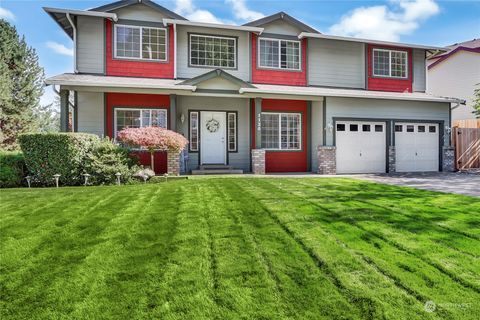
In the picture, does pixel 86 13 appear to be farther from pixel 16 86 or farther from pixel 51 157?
pixel 16 86

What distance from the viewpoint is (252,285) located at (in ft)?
9.70

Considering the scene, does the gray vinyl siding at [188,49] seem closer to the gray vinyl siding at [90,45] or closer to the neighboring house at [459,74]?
the gray vinyl siding at [90,45]

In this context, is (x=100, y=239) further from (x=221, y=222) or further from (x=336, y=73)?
(x=336, y=73)

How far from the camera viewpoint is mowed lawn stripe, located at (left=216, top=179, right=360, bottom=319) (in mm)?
2590

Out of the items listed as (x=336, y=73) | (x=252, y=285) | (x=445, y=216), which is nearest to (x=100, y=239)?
(x=252, y=285)

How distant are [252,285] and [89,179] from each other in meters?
7.67

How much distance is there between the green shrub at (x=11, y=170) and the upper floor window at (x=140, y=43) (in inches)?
229

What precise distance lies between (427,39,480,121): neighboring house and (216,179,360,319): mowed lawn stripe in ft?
72.6

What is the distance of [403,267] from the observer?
3.31 metres

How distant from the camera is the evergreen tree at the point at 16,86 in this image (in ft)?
71.3

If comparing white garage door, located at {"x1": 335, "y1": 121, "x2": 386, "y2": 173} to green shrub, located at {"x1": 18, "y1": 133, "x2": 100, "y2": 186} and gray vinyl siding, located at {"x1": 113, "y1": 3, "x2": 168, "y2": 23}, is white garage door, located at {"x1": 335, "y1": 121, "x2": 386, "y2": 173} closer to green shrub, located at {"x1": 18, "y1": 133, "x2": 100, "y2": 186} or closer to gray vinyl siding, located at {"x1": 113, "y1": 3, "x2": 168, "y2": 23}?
gray vinyl siding, located at {"x1": 113, "y1": 3, "x2": 168, "y2": 23}

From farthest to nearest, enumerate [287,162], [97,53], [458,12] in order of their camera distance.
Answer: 1. [458,12]
2. [287,162]
3. [97,53]

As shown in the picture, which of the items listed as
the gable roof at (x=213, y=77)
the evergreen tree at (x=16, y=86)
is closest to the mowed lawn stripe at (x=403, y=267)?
the gable roof at (x=213, y=77)

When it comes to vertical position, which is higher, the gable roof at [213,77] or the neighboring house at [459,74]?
the neighboring house at [459,74]
